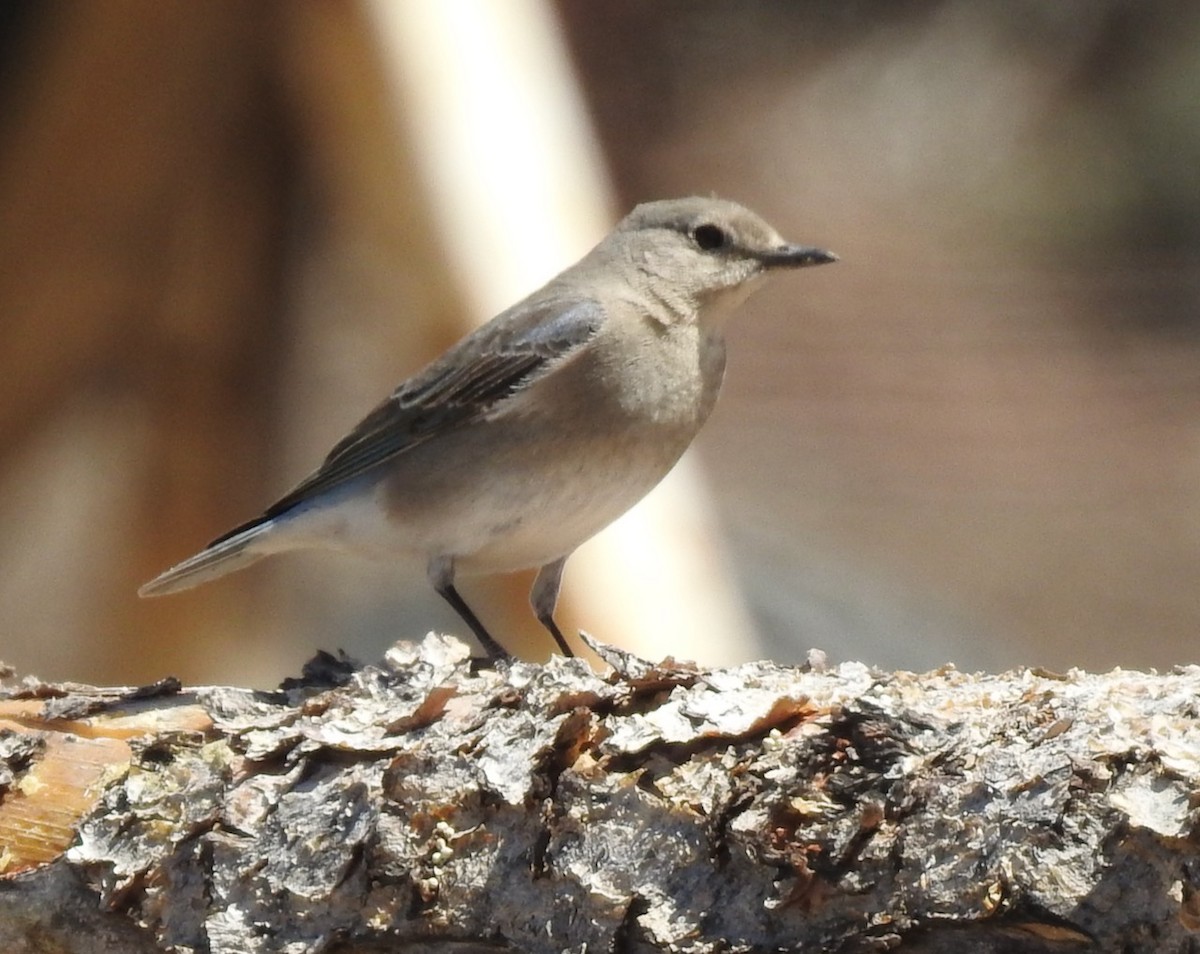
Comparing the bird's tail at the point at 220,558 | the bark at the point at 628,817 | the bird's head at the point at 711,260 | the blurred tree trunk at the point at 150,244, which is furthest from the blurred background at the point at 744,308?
the bark at the point at 628,817

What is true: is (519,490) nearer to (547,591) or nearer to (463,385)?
(463,385)

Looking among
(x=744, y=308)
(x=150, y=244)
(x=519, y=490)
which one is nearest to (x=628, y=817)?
(x=519, y=490)

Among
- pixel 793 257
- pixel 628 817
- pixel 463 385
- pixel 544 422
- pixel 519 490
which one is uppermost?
pixel 793 257

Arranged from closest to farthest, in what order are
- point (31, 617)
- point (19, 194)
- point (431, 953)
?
point (431, 953) → point (19, 194) → point (31, 617)

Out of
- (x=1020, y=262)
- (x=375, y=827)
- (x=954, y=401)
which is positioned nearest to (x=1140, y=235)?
(x=1020, y=262)

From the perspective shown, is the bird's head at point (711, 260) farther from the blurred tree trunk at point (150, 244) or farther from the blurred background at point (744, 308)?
the blurred tree trunk at point (150, 244)

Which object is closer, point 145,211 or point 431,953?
point 431,953

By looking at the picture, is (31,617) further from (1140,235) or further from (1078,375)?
(1140,235)
